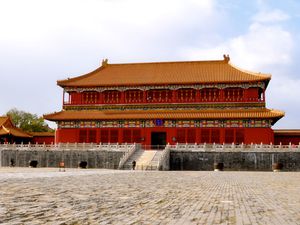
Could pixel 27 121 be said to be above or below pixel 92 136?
above

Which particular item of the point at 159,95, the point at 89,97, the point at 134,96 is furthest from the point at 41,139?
the point at 159,95

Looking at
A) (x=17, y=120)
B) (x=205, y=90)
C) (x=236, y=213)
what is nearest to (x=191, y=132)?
(x=205, y=90)

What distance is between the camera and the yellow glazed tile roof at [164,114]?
152 feet

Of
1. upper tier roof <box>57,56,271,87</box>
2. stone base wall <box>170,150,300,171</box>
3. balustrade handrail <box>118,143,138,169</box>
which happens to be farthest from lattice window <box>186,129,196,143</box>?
balustrade handrail <box>118,143,138,169</box>

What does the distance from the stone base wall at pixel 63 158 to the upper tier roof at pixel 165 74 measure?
11.7 meters

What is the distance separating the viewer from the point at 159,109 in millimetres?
50312

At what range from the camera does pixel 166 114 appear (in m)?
48.9

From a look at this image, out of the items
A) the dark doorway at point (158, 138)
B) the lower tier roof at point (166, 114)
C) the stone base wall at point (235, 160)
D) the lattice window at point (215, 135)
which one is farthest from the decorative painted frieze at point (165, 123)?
the stone base wall at point (235, 160)

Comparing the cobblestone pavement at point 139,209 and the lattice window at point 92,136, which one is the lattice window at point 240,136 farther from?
the cobblestone pavement at point 139,209

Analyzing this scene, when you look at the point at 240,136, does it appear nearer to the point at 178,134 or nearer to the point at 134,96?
the point at 178,134

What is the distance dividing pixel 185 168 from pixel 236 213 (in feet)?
105

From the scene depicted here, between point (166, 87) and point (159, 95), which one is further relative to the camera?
point (159, 95)

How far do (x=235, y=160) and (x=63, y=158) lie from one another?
1865 centimetres

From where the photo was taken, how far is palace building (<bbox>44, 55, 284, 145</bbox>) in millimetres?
46938
